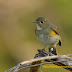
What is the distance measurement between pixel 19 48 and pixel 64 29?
189 centimetres

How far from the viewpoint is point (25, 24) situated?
9.94 metres

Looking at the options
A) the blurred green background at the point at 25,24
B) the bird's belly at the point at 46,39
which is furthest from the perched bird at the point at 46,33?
the blurred green background at the point at 25,24

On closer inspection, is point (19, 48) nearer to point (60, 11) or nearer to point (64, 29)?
point (64, 29)

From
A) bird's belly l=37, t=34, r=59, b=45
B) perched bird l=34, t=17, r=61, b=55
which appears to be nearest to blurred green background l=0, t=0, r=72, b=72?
perched bird l=34, t=17, r=61, b=55

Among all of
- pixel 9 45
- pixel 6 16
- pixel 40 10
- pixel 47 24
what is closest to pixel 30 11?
pixel 40 10

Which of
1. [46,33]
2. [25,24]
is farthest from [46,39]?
[25,24]

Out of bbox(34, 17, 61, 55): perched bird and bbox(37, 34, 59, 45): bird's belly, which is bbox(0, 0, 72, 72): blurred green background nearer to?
bbox(34, 17, 61, 55): perched bird

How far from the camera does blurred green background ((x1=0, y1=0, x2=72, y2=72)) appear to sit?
892 cm

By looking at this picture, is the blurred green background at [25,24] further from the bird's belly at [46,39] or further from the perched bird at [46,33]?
the bird's belly at [46,39]

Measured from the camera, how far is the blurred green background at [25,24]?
8.92 m

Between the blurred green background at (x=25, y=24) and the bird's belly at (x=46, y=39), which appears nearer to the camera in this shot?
the bird's belly at (x=46, y=39)

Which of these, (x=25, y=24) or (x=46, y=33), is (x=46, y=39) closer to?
(x=46, y=33)

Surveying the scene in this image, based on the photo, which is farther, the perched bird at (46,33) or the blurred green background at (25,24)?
the blurred green background at (25,24)

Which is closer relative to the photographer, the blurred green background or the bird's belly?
the bird's belly
